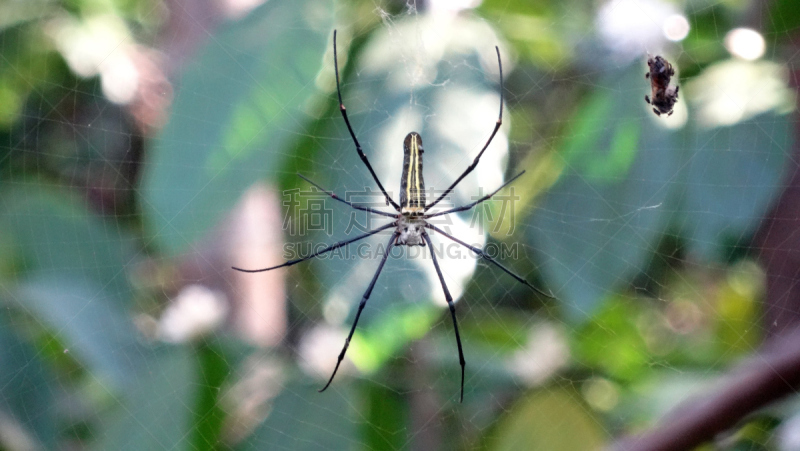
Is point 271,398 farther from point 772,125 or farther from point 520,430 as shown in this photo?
point 772,125

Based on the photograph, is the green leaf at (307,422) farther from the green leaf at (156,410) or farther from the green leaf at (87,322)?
the green leaf at (87,322)

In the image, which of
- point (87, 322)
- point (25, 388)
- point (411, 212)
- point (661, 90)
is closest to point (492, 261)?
point (411, 212)

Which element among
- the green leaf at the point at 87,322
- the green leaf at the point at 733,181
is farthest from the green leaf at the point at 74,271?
the green leaf at the point at 733,181

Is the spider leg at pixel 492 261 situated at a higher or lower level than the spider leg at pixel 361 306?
higher

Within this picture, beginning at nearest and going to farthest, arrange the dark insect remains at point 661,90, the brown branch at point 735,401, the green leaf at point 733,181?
the brown branch at point 735,401 → the green leaf at point 733,181 → the dark insect remains at point 661,90

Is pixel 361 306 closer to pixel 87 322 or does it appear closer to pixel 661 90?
pixel 87 322

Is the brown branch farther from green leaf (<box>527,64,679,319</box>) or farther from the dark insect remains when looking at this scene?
the dark insect remains
